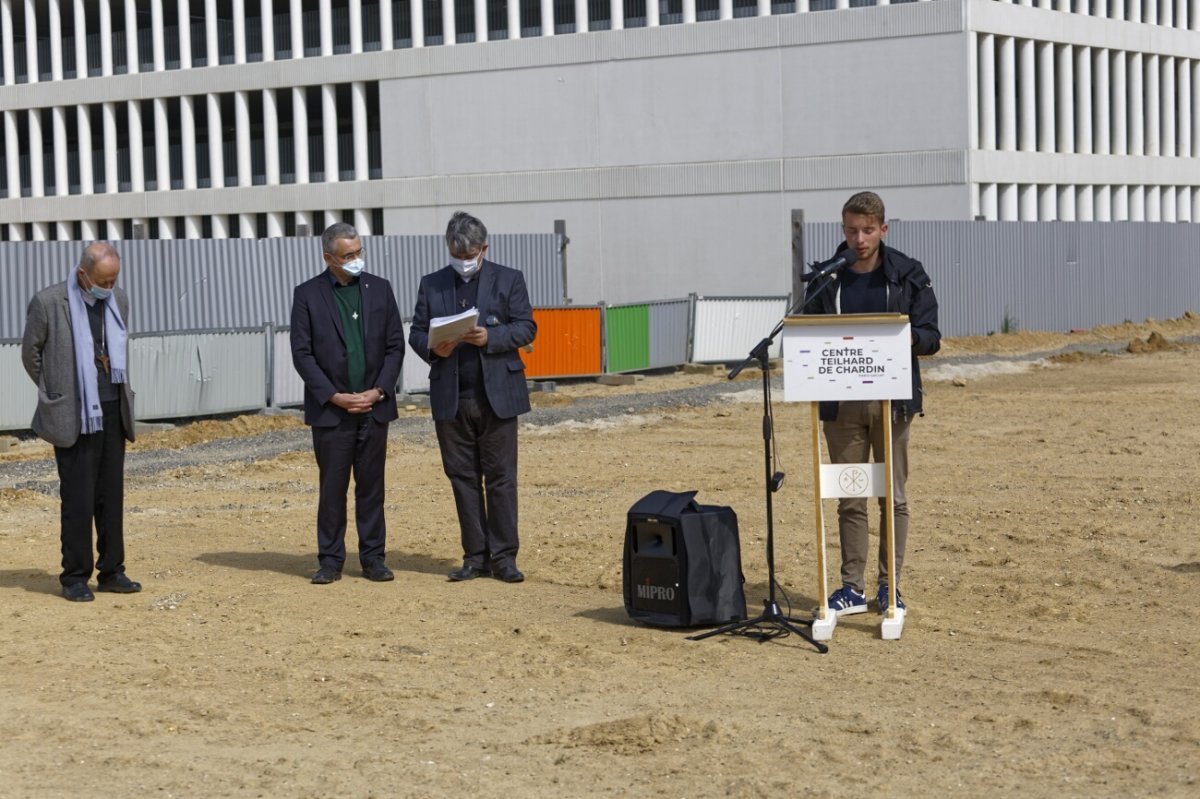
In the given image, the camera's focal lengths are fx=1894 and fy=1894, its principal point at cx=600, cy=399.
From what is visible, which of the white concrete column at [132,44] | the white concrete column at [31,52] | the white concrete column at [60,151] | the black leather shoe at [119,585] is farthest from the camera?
the white concrete column at [60,151]

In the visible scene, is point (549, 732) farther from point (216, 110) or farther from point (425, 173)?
point (216, 110)

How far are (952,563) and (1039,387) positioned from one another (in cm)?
1652

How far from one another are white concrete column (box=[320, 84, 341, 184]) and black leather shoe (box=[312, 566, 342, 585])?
41.3m

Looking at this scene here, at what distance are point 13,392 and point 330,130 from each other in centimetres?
3100

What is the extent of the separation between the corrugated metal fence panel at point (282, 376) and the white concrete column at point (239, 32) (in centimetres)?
3043

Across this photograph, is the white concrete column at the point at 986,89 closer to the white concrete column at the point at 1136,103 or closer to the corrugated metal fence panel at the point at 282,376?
the white concrete column at the point at 1136,103

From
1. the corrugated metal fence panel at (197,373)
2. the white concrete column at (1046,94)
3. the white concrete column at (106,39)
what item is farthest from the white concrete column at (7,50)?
the corrugated metal fence panel at (197,373)

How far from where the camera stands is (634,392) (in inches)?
1111

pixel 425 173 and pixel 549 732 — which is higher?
pixel 425 173

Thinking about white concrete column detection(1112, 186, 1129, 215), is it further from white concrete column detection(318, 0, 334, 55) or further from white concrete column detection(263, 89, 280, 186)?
white concrete column detection(263, 89, 280, 186)

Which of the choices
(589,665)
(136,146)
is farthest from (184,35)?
(589,665)

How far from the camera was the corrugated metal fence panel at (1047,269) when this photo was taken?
3919 cm

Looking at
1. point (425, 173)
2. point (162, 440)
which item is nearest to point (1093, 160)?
point (425, 173)

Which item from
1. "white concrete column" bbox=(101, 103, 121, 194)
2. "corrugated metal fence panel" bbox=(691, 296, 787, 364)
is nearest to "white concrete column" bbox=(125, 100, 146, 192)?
"white concrete column" bbox=(101, 103, 121, 194)
